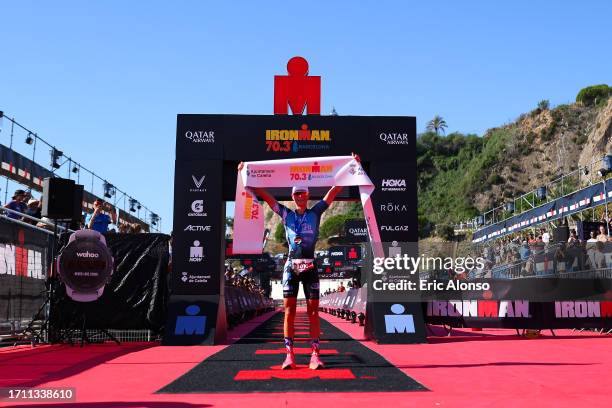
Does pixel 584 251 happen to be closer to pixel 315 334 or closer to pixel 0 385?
pixel 315 334

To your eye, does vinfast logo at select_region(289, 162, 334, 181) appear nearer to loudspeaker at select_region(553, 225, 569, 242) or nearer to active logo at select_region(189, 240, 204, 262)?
active logo at select_region(189, 240, 204, 262)

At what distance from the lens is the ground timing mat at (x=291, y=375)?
5.69m

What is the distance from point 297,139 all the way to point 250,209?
130 inches

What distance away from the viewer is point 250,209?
912 centimetres

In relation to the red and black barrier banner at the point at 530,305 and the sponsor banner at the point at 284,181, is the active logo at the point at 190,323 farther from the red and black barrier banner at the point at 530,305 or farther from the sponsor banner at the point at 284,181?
the red and black barrier banner at the point at 530,305

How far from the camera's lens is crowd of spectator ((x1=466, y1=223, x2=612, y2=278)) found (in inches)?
579

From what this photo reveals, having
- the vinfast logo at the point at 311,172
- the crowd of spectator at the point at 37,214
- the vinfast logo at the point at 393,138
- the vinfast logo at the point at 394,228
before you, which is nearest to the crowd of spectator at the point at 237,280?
the crowd of spectator at the point at 37,214

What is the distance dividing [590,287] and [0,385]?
40.7 feet

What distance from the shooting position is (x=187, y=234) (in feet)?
39.4

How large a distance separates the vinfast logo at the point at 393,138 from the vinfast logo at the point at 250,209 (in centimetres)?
407

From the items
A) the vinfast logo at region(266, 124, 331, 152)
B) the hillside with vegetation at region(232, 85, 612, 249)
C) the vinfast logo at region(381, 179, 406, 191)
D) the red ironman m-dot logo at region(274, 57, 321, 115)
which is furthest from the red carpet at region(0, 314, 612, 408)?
the hillside with vegetation at region(232, 85, 612, 249)

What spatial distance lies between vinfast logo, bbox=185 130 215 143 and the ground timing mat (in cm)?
443

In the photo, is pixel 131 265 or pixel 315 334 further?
pixel 131 265

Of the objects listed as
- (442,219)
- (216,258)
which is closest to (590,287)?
(216,258)
